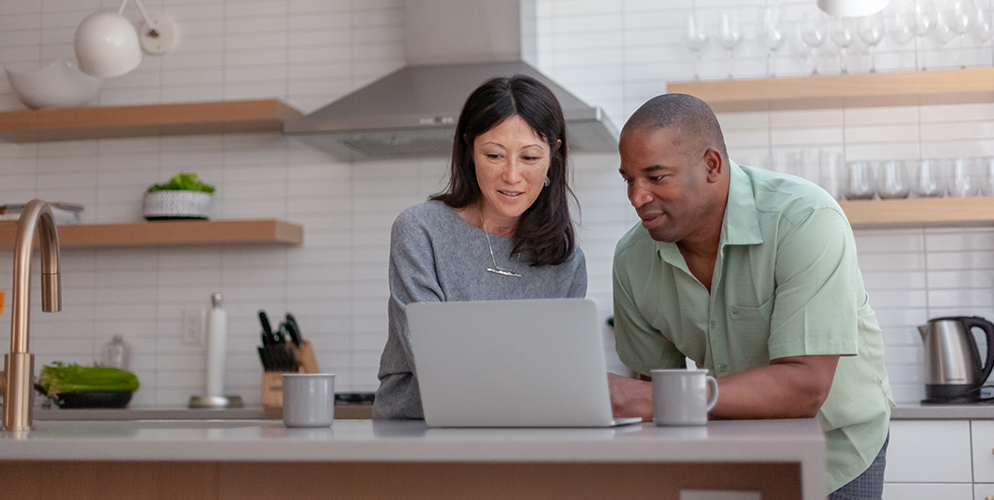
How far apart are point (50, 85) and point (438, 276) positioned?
2.61 metres

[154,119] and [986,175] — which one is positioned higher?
[154,119]

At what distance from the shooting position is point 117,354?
3625 mm

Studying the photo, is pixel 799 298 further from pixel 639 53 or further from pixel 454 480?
pixel 639 53

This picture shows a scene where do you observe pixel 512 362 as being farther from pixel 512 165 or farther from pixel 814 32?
pixel 814 32

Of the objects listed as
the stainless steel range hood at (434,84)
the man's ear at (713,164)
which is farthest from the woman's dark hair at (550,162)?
the stainless steel range hood at (434,84)

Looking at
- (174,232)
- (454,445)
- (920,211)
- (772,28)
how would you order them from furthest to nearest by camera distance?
(174,232) → (772,28) → (920,211) → (454,445)

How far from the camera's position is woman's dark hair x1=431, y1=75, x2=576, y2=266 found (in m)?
1.83

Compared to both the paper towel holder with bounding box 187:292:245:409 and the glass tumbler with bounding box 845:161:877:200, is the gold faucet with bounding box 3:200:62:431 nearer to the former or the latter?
the paper towel holder with bounding box 187:292:245:409

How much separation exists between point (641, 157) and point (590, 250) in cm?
180

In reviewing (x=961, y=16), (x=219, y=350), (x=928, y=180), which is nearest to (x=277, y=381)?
(x=219, y=350)

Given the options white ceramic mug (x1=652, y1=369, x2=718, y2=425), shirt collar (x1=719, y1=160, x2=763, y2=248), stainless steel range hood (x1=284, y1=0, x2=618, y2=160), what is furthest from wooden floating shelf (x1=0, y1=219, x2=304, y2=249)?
white ceramic mug (x1=652, y1=369, x2=718, y2=425)

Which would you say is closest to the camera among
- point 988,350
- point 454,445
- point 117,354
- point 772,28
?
point 454,445

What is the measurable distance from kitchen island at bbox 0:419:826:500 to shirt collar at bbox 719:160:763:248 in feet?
1.43

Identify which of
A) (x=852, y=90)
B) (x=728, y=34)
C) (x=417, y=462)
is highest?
(x=728, y=34)
